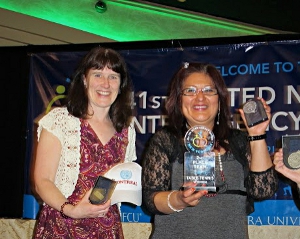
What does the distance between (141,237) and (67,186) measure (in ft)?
5.54

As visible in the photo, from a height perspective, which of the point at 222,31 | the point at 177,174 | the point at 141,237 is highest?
the point at 222,31

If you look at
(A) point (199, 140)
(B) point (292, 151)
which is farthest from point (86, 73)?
(B) point (292, 151)

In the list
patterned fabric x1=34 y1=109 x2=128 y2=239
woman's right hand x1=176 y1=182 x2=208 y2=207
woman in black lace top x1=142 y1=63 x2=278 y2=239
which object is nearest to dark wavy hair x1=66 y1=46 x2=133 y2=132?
patterned fabric x1=34 y1=109 x2=128 y2=239

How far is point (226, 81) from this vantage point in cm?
383

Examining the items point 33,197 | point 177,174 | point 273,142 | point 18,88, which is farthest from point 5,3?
point 177,174

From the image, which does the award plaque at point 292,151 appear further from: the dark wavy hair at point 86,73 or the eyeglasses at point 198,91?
the dark wavy hair at point 86,73

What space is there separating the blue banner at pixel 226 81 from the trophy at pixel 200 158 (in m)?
1.65

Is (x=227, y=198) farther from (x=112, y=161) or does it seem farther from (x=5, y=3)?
(x=5, y=3)

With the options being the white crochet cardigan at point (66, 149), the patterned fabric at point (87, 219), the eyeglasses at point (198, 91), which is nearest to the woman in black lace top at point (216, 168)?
the eyeglasses at point (198, 91)

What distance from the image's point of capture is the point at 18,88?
14.8 ft

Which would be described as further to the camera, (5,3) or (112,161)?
(5,3)

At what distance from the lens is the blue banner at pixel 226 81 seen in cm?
368

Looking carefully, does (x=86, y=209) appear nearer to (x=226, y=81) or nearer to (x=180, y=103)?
(x=180, y=103)

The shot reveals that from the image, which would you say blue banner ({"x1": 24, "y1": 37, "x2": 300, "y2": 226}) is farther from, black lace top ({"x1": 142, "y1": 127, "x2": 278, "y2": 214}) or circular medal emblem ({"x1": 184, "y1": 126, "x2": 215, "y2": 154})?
circular medal emblem ({"x1": 184, "y1": 126, "x2": 215, "y2": 154})
